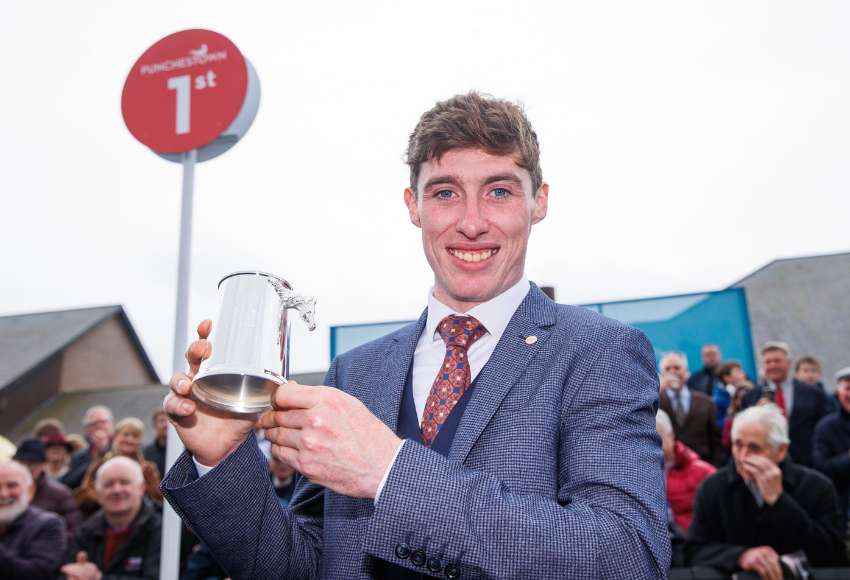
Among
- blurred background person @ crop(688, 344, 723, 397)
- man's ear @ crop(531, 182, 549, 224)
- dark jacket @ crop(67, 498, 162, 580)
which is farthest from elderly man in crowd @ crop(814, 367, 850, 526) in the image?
dark jacket @ crop(67, 498, 162, 580)

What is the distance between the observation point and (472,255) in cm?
203

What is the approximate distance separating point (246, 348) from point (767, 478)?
419 centimetres

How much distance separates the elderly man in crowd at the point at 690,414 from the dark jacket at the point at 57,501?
542cm

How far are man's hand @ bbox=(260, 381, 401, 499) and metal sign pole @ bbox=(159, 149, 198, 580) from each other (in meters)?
1.30

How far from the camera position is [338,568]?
180 centimetres

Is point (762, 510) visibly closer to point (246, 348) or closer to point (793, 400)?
point (793, 400)

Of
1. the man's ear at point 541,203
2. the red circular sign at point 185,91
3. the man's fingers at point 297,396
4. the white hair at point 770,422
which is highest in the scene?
the red circular sign at point 185,91

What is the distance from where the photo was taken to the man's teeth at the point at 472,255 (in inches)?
79.6

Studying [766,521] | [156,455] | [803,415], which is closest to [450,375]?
[766,521]

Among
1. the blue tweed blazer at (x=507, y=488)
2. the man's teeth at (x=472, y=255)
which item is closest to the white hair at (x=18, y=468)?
the blue tweed blazer at (x=507, y=488)

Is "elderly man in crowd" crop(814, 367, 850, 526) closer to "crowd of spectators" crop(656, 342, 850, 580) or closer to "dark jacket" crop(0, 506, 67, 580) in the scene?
"crowd of spectators" crop(656, 342, 850, 580)

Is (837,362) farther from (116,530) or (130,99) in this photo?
(130,99)

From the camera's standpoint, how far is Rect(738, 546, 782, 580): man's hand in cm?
416

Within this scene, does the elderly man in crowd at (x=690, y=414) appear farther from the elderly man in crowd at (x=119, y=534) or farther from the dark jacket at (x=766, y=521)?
the elderly man in crowd at (x=119, y=534)
